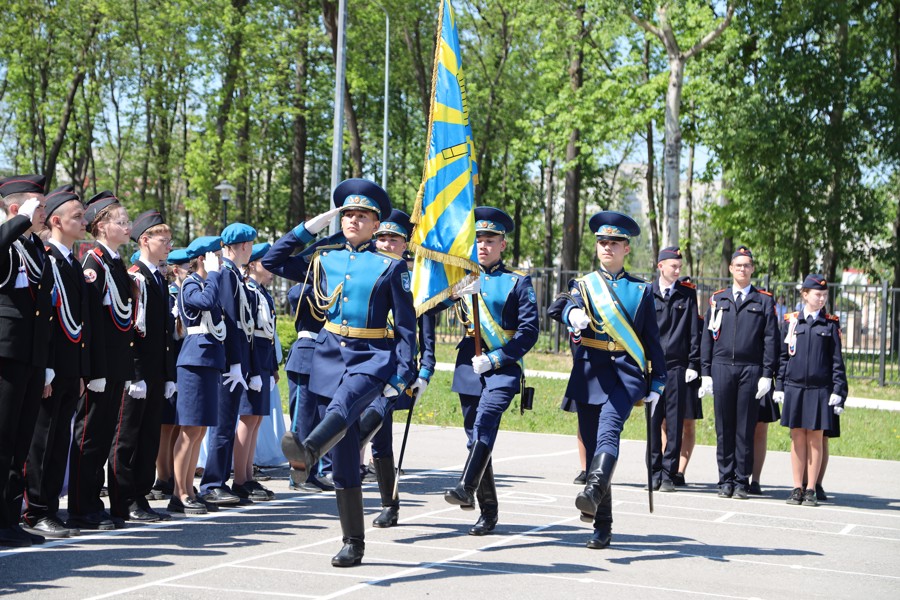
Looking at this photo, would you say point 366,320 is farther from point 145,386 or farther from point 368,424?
point 145,386

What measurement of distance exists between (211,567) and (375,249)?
220cm

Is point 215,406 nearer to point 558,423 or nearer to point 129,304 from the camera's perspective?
point 129,304

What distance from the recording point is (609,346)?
801cm

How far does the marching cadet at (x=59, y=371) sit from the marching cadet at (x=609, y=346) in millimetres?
3233

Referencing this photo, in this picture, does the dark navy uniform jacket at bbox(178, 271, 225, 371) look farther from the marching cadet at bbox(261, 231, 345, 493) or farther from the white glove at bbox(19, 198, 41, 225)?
the white glove at bbox(19, 198, 41, 225)

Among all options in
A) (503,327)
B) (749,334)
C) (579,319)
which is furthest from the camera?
(749,334)

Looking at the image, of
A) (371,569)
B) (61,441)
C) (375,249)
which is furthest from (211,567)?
(375,249)

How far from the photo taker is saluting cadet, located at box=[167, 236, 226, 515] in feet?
29.1

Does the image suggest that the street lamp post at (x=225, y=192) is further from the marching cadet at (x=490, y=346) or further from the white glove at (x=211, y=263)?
the marching cadet at (x=490, y=346)

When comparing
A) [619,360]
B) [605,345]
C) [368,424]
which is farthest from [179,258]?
[619,360]

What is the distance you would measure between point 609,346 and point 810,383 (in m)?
3.80

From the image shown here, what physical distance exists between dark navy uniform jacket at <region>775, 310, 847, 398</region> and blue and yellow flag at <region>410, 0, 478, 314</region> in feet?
14.3

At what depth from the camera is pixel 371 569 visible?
6898 millimetres

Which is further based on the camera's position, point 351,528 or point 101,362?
point 101,362
